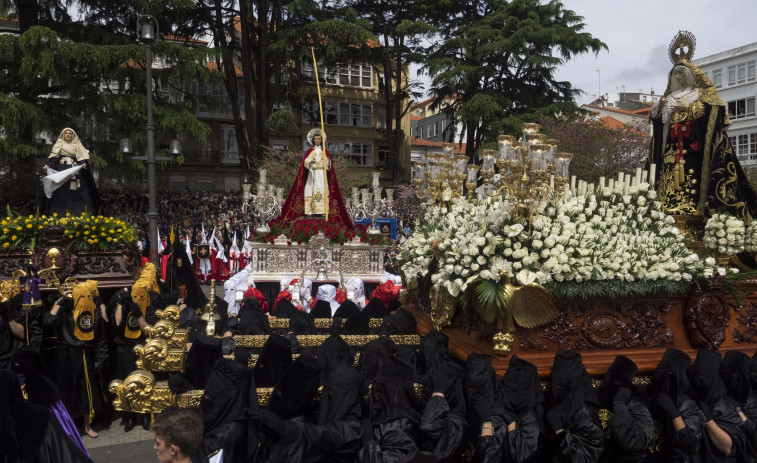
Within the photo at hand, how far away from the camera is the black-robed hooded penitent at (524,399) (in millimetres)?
4113

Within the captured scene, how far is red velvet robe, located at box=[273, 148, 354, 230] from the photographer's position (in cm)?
1522

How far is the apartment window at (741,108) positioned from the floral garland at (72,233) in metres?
45.8

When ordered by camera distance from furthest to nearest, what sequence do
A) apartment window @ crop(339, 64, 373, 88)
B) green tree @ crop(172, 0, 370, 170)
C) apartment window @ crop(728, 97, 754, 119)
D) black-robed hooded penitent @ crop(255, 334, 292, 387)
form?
apartment window @ crop(339, 64, 373, 88), apartment window @ crop(728, 97, 754, 119), green tree @ crop(172, 0, 370, 170), black-robed hooded penitent @ crop(255, 334, 292, 387)

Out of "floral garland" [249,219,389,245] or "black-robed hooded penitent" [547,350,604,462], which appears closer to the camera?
"black-robed hooded penitent" [547,350,604,462]

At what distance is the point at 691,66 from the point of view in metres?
6.32

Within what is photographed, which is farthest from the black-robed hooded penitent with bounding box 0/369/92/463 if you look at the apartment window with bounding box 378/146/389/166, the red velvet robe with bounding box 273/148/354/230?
the apartment window with bounding box 378/146/389/166

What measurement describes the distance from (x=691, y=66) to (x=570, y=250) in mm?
3377

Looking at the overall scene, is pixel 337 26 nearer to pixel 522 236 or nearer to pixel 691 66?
pixel 691 66

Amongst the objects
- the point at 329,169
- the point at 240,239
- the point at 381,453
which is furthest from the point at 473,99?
the point at 381,453

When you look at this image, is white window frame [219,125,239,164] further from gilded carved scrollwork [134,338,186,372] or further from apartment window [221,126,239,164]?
gilded carved scrollwork [134,338,186,372]

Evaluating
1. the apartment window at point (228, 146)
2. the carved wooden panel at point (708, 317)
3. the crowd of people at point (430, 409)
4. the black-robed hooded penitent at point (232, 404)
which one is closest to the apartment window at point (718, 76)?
the apartment window at point (228, 146)

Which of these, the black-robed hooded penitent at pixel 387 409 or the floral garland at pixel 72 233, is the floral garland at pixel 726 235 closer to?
the black-robed hooded penitent at pixel 387 409

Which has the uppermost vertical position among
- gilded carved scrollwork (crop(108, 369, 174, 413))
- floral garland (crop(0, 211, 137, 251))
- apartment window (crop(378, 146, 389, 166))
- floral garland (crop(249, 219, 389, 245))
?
apartment window (crop(378, 146, 389, 166))

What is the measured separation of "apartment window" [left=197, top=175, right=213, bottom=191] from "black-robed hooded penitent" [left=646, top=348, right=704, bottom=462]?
128 feet
